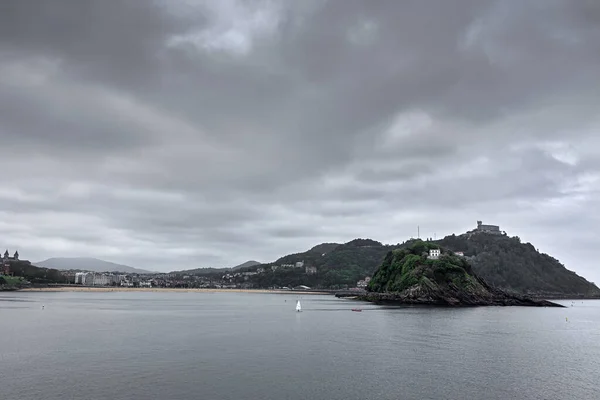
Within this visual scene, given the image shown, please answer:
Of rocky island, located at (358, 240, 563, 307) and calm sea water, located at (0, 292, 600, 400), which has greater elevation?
rocky island, located at (358, 240, 563, 307)

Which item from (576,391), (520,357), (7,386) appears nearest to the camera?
(7,386)

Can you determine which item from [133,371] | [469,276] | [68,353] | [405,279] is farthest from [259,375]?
[469,276]

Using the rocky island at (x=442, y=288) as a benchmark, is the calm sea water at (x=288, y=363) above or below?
below

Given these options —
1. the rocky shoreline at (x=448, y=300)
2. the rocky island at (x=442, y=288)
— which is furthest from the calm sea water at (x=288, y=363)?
the rocky island at (x=442, y=288)

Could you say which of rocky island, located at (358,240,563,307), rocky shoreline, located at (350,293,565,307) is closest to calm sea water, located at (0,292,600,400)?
rocky shoreline, located at (350,293,565,307)

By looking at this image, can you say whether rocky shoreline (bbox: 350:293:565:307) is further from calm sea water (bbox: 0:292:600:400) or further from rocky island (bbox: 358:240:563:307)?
calm sea water (bbox: 0:292:600:400)

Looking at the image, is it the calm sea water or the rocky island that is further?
the rocky island

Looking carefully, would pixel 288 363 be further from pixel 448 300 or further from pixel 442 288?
pixel 442 288

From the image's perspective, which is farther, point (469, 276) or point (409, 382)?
point (469, 276)

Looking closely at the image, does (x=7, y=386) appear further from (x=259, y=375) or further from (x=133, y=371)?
(x=259, y=375)

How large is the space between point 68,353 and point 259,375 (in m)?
27.0

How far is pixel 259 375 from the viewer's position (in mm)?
42938

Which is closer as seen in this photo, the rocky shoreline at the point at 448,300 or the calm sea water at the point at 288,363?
the calm sea water at the point at 288,363

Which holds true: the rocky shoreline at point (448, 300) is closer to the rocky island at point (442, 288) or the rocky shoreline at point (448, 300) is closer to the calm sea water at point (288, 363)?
the rocky island at point (442, 288)
